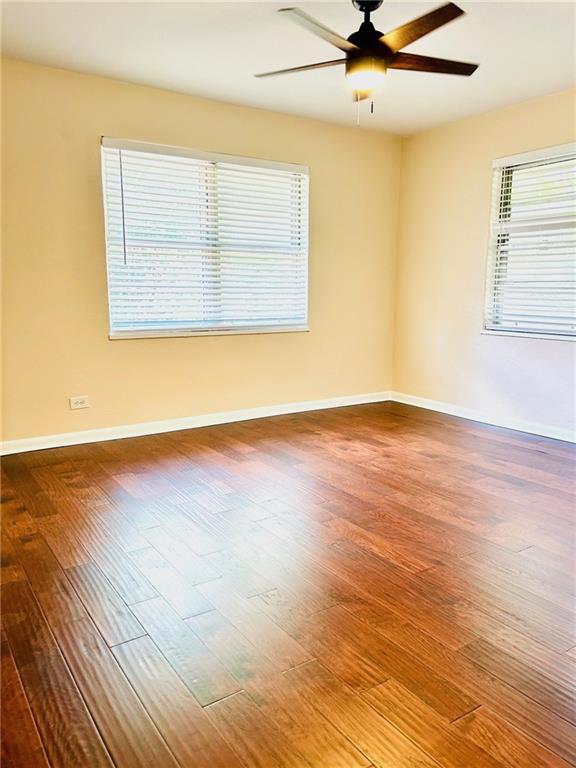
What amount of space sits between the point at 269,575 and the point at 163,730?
2.85ft

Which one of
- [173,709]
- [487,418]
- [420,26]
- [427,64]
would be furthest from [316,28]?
[487,418]

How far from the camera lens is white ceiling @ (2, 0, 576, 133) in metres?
2.92

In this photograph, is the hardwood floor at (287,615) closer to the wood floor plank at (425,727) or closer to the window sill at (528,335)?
the wood floor plank at (425,727)

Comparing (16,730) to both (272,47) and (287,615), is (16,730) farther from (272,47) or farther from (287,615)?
(272,47)

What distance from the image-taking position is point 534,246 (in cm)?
450

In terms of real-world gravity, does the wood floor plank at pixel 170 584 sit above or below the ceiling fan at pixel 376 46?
below

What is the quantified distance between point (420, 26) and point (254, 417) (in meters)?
3.35

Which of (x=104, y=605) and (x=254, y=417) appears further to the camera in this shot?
(x=254, y=417)

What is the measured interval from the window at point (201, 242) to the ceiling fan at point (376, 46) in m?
1.84

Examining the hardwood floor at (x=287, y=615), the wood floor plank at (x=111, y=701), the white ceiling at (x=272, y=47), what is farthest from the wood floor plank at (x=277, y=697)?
the white ceiling at (x=272, y=47)

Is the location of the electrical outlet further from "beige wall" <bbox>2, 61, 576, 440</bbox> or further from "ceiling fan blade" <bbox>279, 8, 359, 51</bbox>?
"ceiling fan blade" <bbox>279, 8, 359, 51</bbox>

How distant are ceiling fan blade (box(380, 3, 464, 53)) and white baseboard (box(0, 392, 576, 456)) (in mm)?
3140

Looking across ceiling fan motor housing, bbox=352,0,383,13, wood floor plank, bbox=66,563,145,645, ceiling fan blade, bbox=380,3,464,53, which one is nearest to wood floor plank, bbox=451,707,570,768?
wood floor plank, bbox=66,563,145,645

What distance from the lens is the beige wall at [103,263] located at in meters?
3.80
